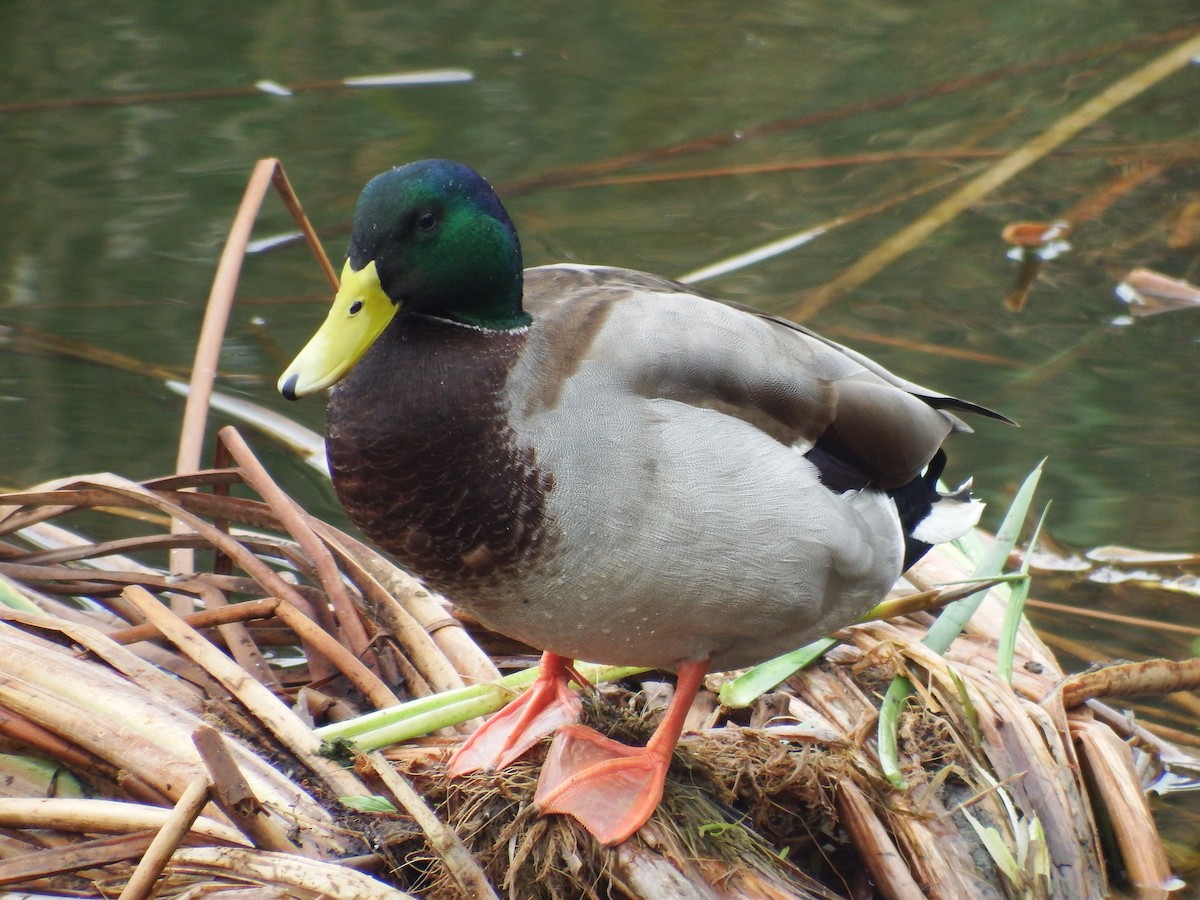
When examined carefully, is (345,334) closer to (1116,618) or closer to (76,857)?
(76,857)

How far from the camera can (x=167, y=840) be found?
2238 millimetres

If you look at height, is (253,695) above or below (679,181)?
above

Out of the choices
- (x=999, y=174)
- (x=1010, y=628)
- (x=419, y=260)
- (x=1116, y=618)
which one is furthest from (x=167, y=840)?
(x=999, y=174)

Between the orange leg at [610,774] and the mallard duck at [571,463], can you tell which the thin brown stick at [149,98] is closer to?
the mallard duck at [571,463]

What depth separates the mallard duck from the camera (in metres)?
2.74

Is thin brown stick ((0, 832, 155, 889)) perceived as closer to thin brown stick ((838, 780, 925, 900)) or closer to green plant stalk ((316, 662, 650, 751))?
green plant stalk ((316, 662, 650, 751))

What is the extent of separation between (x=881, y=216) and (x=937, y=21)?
2468 millimetres

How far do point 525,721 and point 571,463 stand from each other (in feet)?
2.26

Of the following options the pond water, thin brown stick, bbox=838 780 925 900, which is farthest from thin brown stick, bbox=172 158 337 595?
thin brown stick, bbox=838 780 925 900

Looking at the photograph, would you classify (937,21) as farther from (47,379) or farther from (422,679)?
(422,679)

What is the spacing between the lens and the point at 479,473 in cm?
273

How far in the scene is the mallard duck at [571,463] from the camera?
9.00 ft

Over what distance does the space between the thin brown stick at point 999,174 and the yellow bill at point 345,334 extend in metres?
3.53

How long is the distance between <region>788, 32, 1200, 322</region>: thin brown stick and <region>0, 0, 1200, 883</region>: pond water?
67 millimetres
